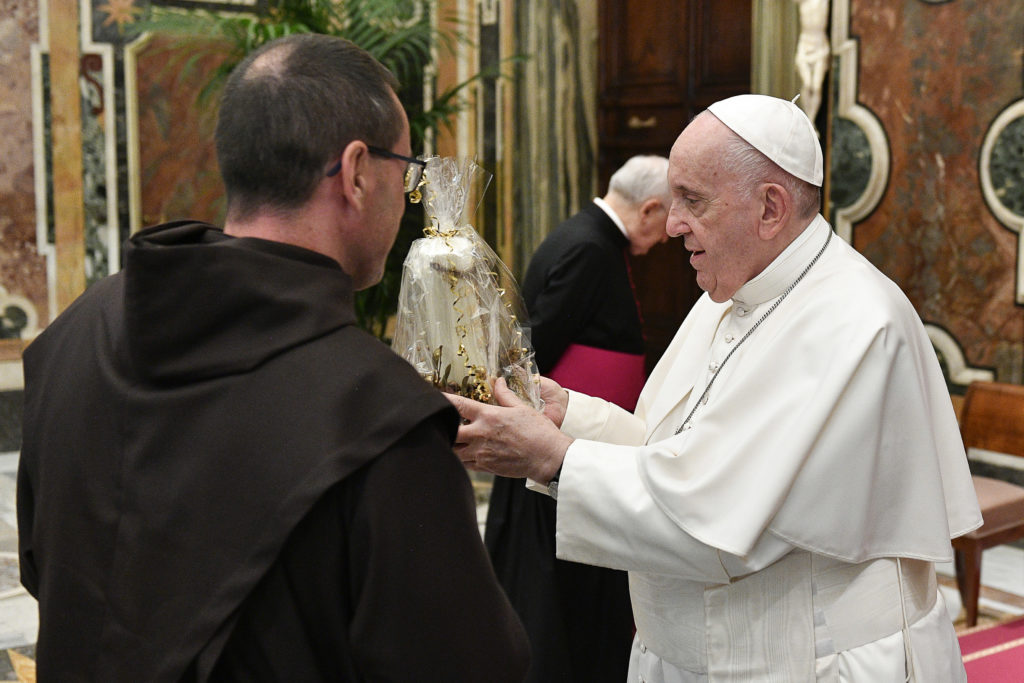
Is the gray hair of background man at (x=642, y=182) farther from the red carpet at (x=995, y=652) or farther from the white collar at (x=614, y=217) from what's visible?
the red carpet at (x=995, y=652)

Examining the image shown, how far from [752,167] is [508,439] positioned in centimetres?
70

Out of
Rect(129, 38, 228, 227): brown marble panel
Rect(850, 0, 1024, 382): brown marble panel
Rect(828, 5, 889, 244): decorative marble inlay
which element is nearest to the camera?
Rect(850, 0, 1024, 382): brown marble panel

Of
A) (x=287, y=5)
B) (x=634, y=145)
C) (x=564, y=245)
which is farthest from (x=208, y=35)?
(x=634, y=145)

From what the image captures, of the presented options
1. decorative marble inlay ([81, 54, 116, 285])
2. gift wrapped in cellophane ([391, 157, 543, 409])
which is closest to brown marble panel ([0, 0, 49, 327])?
decorative marble inlay ([81, 54, 116, 285])

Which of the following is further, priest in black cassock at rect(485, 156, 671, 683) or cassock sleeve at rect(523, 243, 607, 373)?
cassock sleeve at rect(523, 243, 607, 373)

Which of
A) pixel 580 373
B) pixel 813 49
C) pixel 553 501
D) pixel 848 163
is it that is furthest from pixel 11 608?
pixel 813 49

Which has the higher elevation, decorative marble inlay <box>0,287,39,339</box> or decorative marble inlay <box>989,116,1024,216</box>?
decorative marble inlay <box>989,116,1024,216</box>

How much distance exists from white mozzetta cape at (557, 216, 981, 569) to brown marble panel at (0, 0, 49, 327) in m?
5.37

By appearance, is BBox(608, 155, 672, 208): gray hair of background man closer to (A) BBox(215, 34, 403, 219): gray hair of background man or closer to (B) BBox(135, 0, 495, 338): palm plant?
(B) BBox(135, 0, 495, 338): palm plant

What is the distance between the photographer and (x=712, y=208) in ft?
7.12

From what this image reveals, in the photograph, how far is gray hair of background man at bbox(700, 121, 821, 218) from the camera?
2.14 m

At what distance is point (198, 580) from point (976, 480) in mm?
4332

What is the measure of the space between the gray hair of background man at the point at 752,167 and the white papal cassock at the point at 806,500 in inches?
4.1

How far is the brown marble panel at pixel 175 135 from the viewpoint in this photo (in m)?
6.75
